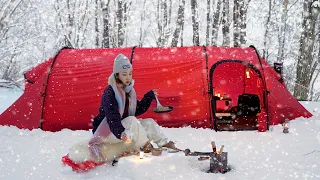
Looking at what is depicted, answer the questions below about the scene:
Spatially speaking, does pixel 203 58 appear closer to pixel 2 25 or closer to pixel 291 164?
pixel 291 164

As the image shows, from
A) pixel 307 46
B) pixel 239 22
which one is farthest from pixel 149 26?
pixel 307 46

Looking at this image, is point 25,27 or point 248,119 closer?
point 248,119

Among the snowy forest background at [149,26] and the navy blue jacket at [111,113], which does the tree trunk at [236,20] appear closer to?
the snowy forest background at [149,26]

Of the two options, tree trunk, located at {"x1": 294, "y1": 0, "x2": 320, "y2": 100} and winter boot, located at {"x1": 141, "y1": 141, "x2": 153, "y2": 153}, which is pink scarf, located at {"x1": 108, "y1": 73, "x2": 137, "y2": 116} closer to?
winter boot, located at {"x1": 141, "y1": 141, "x2": 153, "y2": 153}

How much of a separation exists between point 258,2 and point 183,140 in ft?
66.7

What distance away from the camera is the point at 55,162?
5.32m

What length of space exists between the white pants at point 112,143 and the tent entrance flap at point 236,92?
4.92 m

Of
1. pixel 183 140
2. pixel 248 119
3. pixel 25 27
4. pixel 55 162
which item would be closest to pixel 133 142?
pixel 55 162

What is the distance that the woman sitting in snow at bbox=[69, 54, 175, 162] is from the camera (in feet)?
15.6

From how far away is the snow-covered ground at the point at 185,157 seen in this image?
4.61 metres

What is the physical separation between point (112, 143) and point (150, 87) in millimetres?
3287

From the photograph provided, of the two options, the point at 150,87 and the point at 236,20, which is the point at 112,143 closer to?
the point at 150,87

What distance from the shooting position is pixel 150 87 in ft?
26.9

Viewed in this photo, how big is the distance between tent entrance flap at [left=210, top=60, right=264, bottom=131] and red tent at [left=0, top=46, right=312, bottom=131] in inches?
65.2
